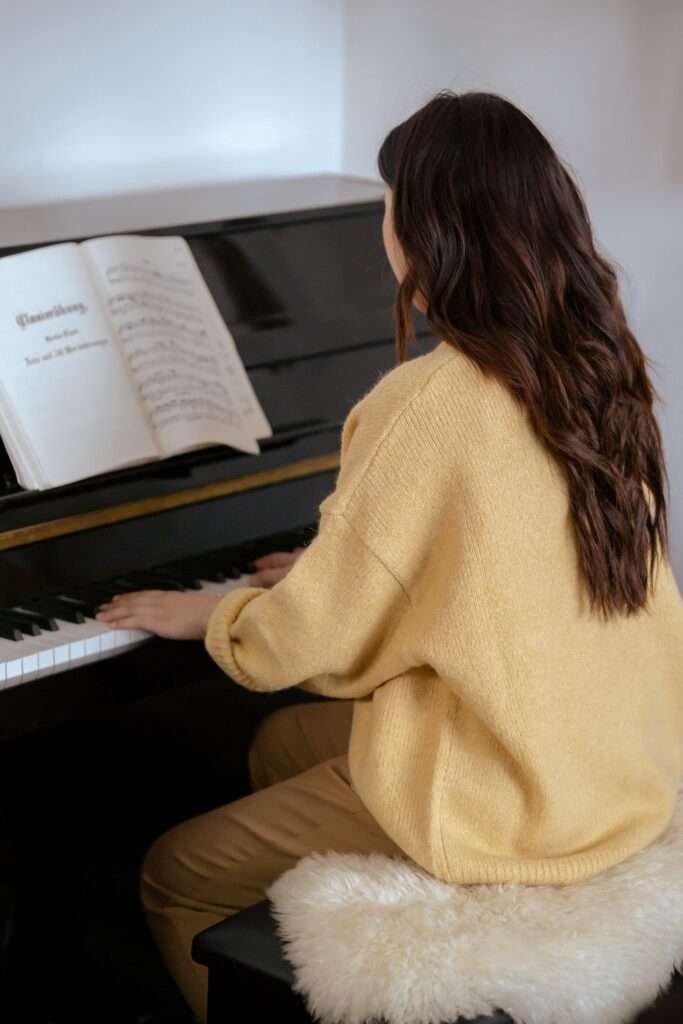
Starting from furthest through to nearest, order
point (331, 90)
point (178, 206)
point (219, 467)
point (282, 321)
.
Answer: point (331, 90) < point (178, 206) < point (282, 321) < point (219, 467)

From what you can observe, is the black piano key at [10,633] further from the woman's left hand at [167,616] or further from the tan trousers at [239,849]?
the tan trousers at [239,849]

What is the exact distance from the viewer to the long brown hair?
1469 millimetres

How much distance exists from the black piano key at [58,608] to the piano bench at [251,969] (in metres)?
0.44

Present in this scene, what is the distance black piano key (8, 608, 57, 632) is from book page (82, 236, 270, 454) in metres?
0.31

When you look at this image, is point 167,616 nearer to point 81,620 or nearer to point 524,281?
point 81,620

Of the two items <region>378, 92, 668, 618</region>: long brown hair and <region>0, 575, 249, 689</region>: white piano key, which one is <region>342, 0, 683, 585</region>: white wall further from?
<region>0, 575, 249, 689</region>: white piano key

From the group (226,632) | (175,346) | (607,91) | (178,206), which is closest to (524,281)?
(226,632)

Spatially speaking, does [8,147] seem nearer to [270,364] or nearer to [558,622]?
[270,364]

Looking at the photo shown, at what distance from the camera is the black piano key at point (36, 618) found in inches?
68.8

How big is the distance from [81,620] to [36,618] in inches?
2.1

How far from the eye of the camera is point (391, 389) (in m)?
1.50

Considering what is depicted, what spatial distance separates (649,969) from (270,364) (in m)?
1.06

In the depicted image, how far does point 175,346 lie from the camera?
2.05 meters

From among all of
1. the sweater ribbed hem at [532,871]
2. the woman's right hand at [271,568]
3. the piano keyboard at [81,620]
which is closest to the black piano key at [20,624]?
the piano keyboard at [81,620]
